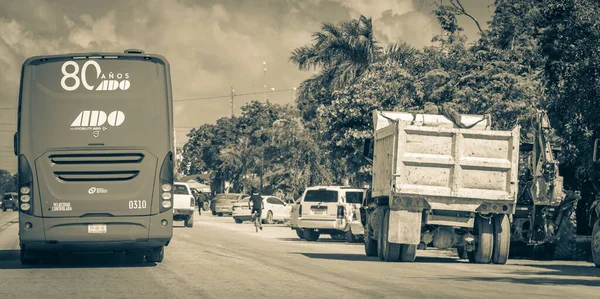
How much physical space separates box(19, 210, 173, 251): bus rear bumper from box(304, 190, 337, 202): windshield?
14.5 metres

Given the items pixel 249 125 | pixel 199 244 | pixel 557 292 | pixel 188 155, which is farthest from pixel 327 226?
pixel 188 155

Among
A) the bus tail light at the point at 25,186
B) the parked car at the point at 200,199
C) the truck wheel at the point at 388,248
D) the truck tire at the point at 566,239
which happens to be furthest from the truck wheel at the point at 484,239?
the parked car at the point at 200,199

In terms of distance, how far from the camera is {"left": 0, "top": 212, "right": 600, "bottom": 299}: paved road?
12938 millimetres

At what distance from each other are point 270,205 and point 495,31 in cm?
1752

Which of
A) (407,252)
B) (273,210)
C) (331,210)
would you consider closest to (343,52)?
(273,210)

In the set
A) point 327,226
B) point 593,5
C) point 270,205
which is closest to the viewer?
point 593,5

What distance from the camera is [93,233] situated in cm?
1616

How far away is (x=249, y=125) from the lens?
8656cm

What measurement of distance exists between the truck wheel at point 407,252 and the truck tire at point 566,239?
3803 mm

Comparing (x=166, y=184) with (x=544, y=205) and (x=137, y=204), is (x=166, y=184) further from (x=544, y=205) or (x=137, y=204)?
(x=544, y=205)

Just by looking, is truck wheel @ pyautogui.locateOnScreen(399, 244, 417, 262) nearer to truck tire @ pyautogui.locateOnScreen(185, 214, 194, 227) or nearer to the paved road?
the paved road

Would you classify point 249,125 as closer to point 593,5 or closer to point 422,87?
point 422,87

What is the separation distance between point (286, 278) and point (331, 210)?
50.2 ft

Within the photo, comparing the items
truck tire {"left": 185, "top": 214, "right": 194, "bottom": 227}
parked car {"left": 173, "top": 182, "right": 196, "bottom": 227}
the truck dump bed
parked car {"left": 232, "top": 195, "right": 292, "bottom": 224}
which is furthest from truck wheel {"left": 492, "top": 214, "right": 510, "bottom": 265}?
parked car {"left": 232, "top": 195, "right": 292, "bottom": 224}
